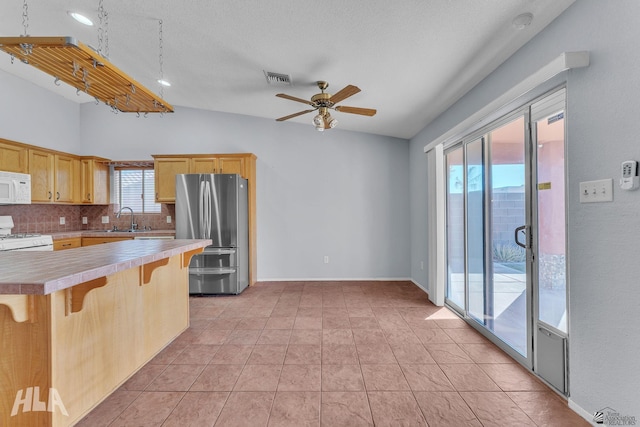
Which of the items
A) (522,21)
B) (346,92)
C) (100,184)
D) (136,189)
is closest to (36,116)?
(100,184)

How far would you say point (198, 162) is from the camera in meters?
4.59

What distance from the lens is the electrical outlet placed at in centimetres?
149

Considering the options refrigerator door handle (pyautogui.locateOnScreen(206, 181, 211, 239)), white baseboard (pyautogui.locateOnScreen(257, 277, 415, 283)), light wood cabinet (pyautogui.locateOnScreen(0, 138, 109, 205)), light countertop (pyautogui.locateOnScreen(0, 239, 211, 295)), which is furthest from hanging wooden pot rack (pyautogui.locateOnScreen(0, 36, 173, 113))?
white baseboard (pyautogui.locateOnScreen(257, 277, 415, 283))

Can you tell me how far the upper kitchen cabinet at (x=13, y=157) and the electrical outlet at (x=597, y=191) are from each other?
19.1 ft

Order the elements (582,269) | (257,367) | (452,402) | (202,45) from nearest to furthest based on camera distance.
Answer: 1. (582,269)
2. (452,402)
3. (257,367)
4. (202,45)

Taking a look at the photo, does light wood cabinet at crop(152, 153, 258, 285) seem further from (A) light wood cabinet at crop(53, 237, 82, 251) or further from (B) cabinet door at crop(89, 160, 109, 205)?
(A) light wood cabinet at crop(53, 237, 82, 251)

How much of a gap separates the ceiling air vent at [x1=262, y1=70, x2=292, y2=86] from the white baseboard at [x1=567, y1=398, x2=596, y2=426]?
11.6 ft

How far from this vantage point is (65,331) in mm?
1604

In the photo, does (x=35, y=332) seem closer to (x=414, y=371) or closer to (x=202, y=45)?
(x=414, y=371)

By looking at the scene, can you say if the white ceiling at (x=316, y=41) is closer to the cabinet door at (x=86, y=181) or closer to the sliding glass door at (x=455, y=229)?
the sliding glass door at (x=455, y=229)

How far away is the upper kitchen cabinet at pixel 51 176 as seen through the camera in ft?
13.3

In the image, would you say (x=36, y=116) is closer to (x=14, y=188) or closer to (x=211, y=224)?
(x=14, y=188)

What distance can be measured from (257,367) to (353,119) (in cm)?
350

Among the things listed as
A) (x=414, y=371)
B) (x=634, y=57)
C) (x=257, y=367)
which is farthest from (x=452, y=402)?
(x=634, y=57)
